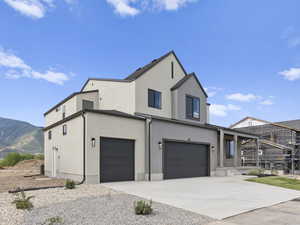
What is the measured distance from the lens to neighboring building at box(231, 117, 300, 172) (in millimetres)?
30797

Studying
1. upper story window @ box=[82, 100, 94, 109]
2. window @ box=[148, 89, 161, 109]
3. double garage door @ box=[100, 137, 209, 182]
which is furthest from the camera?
upper story window @ box=[82, 100, 94, 109]

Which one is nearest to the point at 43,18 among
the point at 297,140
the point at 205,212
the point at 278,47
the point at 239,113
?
the point at 205,212

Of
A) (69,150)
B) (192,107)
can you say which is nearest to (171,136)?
(192,107)

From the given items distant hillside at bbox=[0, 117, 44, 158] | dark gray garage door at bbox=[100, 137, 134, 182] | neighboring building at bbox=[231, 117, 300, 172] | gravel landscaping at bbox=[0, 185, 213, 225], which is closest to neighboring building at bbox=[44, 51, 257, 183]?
dark gray garage door at bbox=[100, 137, 134, 182]

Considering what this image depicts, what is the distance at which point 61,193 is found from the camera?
910cm

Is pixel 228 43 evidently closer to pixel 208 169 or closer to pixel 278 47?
pixel 278 47

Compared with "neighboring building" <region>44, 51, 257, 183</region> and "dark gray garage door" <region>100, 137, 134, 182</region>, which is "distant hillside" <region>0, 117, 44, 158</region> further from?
"dark gray garage door" <region>100, 137, 134, 182</region>

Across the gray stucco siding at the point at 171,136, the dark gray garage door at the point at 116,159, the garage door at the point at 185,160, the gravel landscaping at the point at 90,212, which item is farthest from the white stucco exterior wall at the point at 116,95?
the gravel landscaping at the point at 90,212

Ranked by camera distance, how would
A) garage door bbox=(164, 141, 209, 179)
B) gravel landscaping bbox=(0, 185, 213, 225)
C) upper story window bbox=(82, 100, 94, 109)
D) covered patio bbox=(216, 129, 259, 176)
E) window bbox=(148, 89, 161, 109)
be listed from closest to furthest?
gravel landscaping bbox=(0, 185, 213, 225) → garage door bbox=(164, 141, 209, 179) → window bbox=(148, 89, 161, 109) → upper story window bbox=(82, 100, 94, 109) → covered patio bbox=(216, 129, 259, 176)

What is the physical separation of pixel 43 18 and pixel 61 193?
11426 millimetres

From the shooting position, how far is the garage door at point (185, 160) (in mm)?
16000

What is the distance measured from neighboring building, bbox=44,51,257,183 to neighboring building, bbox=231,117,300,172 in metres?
10.8

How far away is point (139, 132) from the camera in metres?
14.6

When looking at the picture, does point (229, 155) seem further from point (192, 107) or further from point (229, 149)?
point (192, 107)
